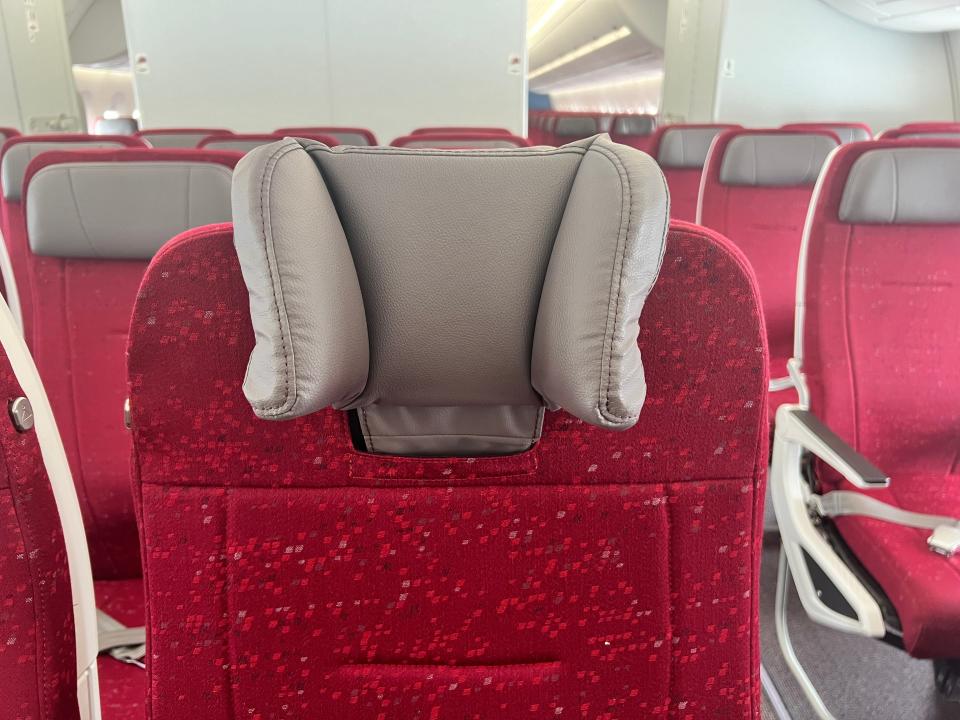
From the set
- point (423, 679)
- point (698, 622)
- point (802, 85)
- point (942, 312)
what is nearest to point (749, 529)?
point (698, 622)

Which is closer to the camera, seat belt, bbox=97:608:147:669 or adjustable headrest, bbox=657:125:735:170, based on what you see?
seat belt, bbox=97:608:147:669

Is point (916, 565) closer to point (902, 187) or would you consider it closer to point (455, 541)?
point (902, 187)

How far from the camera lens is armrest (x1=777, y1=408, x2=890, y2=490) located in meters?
1.15

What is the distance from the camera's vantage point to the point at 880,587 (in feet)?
4.18

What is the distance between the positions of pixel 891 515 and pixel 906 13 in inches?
222

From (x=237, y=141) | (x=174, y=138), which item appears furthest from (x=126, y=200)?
(x=174, y=138)

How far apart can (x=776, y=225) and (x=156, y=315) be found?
2.16 meters

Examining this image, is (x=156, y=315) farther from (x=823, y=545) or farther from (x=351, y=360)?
(x=823, y=545)

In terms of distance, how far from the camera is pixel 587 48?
14.0 meters

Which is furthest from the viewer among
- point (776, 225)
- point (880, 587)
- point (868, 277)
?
point (776, 225)

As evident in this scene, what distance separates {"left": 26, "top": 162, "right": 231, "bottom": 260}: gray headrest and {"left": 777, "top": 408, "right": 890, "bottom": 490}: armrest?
45.4 inches

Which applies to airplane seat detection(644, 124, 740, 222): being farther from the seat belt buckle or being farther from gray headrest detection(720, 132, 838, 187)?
the seat belt buckle

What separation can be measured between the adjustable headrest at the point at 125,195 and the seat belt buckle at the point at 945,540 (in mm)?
1405

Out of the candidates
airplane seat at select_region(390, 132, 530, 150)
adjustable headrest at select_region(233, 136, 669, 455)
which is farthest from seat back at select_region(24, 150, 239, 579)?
airplane seat at select_region(390, 132, 530, 150)
